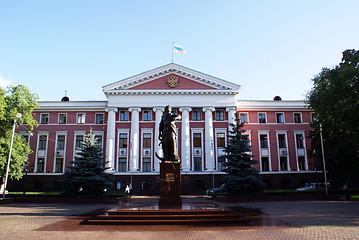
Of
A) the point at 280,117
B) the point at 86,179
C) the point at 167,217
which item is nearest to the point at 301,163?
the point at 280,117

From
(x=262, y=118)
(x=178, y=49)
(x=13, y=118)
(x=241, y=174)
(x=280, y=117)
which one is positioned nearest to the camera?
(x=241, y=174)

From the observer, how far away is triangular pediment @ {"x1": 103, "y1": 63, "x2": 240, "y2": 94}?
37.1 m

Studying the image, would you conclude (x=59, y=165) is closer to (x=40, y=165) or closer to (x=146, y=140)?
(x=40, y=165)

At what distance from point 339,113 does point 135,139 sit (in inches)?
906

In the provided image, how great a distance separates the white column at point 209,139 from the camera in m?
35.3

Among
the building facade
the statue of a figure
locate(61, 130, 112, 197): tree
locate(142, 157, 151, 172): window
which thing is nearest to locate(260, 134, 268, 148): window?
the building facade

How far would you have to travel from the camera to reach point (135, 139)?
35.8 metres

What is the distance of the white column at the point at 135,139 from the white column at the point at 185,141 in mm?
5643

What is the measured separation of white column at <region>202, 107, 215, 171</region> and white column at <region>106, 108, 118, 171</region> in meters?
11.6

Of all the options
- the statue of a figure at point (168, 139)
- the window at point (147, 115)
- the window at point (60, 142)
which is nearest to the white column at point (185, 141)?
the window at point (147, 115)

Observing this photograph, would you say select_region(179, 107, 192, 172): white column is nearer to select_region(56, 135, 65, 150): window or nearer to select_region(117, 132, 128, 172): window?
select_region(117, 132, 128, 172): window

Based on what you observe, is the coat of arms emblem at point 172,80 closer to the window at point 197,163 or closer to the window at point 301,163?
the window at point 197,163

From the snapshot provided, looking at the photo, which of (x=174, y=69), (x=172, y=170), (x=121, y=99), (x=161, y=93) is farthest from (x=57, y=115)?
(x=172, y=170)

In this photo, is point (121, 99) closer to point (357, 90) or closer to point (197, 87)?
point (197, 87)
